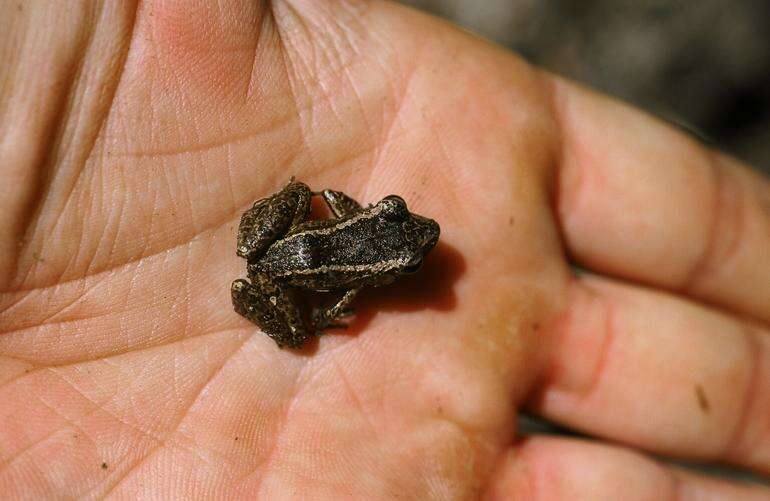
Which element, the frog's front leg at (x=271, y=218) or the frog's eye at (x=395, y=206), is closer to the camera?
the frog's front leg at (x=271, y=218)

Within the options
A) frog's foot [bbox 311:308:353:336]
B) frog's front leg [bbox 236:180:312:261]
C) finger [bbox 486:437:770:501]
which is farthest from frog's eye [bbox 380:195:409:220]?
finger [bbox 486:437:770:501]

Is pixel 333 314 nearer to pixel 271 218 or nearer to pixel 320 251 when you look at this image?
pixel 320 251

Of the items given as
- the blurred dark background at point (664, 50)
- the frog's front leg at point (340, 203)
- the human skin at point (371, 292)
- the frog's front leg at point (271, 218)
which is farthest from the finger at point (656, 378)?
the blurred dark background at point (664, 50)

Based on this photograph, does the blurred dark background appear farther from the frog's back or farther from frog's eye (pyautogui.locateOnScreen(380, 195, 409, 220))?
the frog's back

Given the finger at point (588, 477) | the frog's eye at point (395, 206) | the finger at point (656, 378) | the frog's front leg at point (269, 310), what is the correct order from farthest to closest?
the finger at point (656, 378), the finger at point (588, 477), the frog's eye at point (395, 206), the frog's front leg at point (269, 310)

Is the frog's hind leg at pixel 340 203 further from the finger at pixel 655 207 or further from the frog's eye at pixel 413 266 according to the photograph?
the finger at pixel 655 207

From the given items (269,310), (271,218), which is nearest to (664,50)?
(271,218)

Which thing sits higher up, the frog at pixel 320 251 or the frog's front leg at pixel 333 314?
the frog at pixel 320 251
